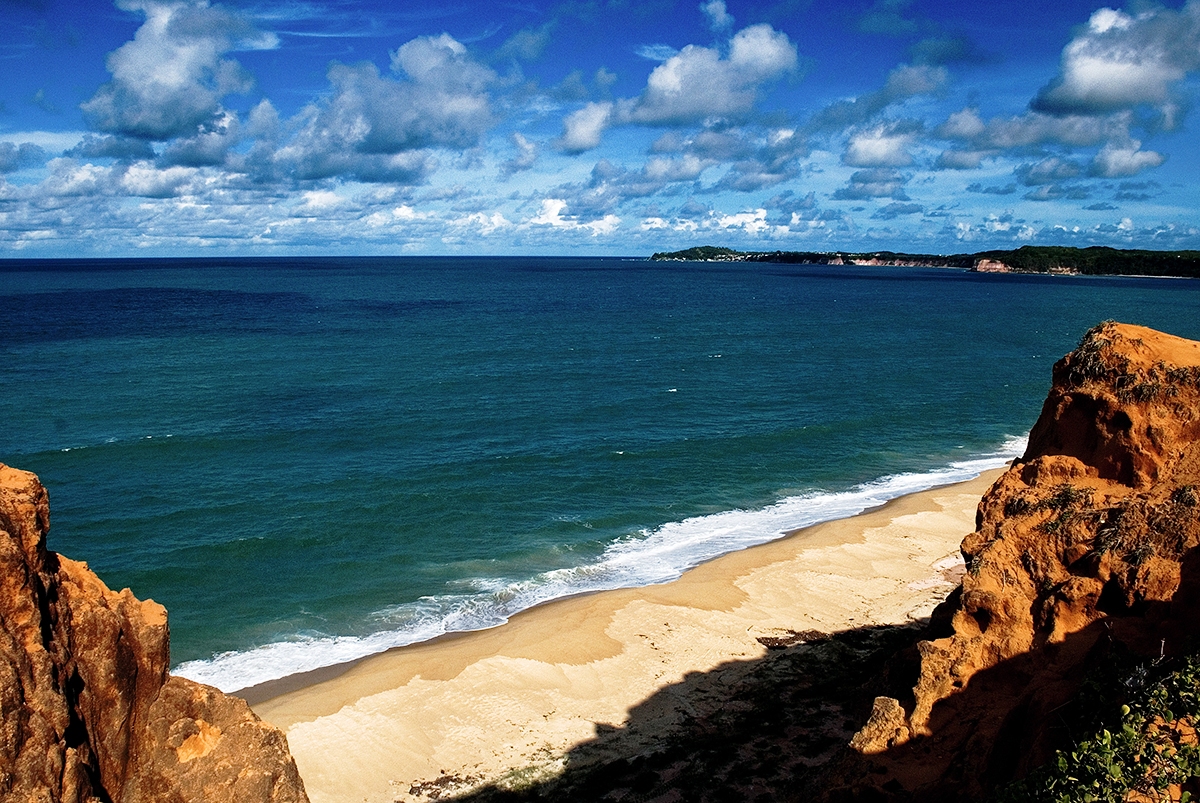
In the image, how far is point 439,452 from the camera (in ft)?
139

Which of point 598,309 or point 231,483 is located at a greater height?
point 598,309

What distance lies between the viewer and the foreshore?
18.5 m

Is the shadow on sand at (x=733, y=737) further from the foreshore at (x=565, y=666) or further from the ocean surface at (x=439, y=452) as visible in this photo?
the ocean surface at (x=439, y=452)

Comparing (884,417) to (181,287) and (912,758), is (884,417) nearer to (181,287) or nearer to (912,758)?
(912,758)

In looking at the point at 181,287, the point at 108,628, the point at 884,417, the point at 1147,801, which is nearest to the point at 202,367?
the point at 884,417

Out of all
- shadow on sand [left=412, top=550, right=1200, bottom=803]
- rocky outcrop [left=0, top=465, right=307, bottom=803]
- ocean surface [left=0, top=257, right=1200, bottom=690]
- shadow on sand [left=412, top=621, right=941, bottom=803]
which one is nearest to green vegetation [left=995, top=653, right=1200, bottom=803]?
shadow on sand [left=412, top=550, right=1200, bottom=803]

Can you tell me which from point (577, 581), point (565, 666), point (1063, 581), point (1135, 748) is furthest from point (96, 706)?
point (577, 581)

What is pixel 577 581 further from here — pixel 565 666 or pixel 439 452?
pixel 439 452

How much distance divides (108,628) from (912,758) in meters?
10.6

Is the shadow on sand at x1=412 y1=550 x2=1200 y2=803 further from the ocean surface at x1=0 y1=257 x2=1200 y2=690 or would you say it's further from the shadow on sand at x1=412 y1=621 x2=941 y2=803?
the ocean surface at x1=0 y1=257 x2=1200 y2=690

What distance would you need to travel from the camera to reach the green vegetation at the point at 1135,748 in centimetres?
767

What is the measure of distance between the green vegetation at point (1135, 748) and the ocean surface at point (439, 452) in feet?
64.6

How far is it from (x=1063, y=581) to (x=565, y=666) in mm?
13741

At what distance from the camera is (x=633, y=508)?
117 ft
